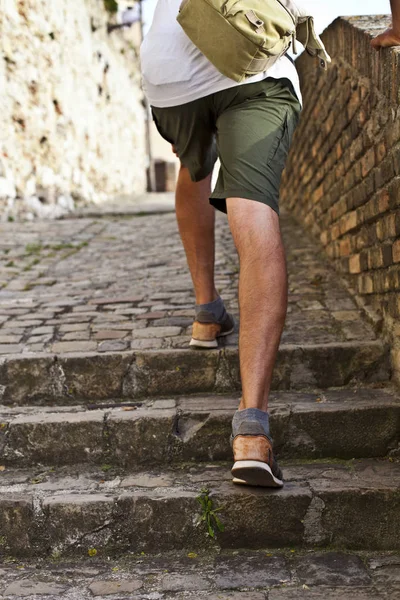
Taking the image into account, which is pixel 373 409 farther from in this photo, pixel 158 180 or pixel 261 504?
pixel 158 180

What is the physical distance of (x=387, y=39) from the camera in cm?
231

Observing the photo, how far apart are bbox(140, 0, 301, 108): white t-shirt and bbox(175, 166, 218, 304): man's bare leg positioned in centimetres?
39

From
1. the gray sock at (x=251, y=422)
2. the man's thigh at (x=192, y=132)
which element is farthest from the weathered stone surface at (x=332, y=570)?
the man's thigh at (x=192, y=132)

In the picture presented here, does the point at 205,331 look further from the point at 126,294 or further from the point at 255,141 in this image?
the point at 126,294

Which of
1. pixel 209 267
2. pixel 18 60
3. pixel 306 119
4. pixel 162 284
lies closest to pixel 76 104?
pixel 18 60

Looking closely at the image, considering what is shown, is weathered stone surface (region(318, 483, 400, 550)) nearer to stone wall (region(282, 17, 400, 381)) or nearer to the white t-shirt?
stone wall (region(282, 17, 400, 381))

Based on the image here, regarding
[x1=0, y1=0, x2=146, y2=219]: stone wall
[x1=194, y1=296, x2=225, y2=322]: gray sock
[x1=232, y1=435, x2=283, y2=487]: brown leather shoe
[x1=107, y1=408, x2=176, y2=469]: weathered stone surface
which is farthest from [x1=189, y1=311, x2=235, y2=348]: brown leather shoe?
[x1=0, y1=0, x2=146, y2=219]: stone wall

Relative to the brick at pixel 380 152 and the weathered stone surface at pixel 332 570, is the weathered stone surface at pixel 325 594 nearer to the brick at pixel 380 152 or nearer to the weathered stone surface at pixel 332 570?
the weathered stone surface at pixel 332 570

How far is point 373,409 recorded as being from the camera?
222 cm

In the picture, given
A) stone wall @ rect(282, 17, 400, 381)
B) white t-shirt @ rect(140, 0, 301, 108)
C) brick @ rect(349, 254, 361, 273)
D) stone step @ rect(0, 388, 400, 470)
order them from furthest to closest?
1. brick @ rect(349, 254, 361, 273)
2. stone wall @ rect(282, 17, 400, 381)
3. stone step @ rect(0, 388, 400, 470)
4. white t-shirt @ rect(140, 0, 301, 108)

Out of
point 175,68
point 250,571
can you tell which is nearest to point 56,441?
point 250,571

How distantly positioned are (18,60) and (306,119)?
14.9 feet

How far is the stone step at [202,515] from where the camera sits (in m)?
1.96

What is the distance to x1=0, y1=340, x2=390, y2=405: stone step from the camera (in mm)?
2516
